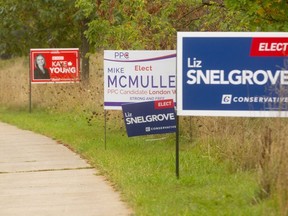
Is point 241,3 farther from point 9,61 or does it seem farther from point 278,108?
point 9,61

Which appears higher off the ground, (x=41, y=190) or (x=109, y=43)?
(x=109, y=43)

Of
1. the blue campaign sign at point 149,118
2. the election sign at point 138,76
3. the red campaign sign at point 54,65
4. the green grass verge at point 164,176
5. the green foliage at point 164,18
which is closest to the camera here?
the green grass verge at point 164,176

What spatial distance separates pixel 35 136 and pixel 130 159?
5.55m

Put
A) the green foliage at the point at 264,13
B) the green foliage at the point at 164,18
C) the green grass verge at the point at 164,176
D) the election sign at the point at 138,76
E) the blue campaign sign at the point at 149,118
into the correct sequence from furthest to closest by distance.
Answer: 1. the election sign at the point at 138,76
2. the green foliage at the point at 164,18
3. the blue campaign sign at the point at 149,118
4. the green foliage at the point at 264,13
5. the green grass verge at the point at 164,176

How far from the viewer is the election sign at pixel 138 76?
15.6 meters

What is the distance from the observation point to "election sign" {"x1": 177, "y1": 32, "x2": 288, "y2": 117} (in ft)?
37.6

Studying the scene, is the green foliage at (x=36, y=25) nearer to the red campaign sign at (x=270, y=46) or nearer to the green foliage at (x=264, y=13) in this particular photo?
the green foliage at (x=264, y=13)

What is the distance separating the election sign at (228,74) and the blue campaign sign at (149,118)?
211 centimetres

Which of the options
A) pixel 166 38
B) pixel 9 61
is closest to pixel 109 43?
pixel 166 38

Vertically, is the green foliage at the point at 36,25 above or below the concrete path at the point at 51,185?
above

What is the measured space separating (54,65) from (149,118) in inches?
462

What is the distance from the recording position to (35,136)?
19234 mm

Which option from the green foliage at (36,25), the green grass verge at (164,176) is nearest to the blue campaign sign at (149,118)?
the green grass verge at (164,176)

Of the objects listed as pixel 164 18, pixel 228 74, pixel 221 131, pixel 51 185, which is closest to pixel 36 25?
pixel 164 18
